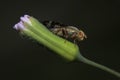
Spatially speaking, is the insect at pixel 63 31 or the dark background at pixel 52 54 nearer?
the insect at pixel 63 31

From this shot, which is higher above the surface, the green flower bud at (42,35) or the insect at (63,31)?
the insect at (63,31)

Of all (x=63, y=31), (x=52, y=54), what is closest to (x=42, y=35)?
(x=63, y=31)

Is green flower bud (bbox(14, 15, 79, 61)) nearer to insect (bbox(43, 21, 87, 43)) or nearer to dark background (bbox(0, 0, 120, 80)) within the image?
insect (bbox(43, 21, 87, 43))

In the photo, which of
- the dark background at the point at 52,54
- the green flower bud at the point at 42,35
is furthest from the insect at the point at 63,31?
the dark background at the point at 52,54

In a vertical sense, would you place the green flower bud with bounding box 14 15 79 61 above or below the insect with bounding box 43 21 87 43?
below

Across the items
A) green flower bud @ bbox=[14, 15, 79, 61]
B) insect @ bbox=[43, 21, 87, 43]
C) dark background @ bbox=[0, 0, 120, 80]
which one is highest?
dark background @ bbox=[0, 0, 120, 80]

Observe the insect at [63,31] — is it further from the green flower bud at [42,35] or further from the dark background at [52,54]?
the dark background at [52,54]

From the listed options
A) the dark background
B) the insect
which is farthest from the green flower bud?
the dark background

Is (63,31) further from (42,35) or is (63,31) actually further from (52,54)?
(52,54)
